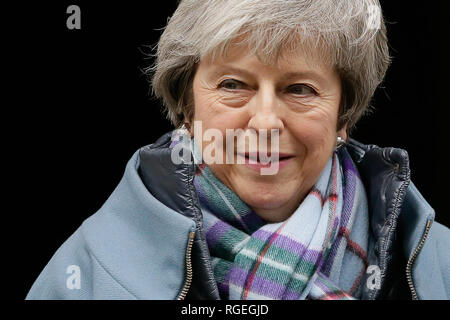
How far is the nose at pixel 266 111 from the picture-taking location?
2396 millimetres

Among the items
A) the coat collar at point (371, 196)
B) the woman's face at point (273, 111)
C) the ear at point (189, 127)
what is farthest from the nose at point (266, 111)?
the ear at point (189, 127)

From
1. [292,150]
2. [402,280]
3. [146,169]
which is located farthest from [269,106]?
[402,280]

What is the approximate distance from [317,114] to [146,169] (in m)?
0.55

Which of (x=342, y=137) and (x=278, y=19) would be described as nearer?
(x=278, y=19)

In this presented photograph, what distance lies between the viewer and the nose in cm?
240

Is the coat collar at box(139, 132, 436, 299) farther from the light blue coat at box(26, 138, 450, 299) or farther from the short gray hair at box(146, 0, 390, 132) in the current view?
the short gray hair at box(146, 0, 390, 132)

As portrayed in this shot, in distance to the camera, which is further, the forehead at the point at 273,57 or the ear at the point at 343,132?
the ear at the point at 343,132

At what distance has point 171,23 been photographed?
2627 millimetres

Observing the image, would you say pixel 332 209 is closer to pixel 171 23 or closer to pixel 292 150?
pixel 292 150

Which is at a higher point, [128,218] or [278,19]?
[278,19]

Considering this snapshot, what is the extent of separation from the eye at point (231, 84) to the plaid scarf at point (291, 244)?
0.29m

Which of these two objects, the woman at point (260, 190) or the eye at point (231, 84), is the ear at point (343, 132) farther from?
the eye at point (231, 84)

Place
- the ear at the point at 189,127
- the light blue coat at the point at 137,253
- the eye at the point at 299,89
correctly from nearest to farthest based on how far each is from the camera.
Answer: the light blue coat at the point at 137,253
the eye at the point at 299,89
the ear at the point at 189,127

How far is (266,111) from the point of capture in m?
2.40
